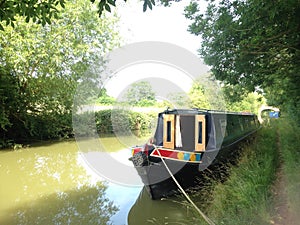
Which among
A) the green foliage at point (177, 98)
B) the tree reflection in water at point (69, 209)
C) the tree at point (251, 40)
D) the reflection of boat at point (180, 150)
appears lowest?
the tree reflection in water at point (69, 209)

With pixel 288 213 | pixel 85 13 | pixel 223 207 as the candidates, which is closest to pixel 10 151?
pixel 85 13

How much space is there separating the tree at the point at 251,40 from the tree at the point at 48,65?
23.0 ft

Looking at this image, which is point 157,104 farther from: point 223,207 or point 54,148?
point 223,207

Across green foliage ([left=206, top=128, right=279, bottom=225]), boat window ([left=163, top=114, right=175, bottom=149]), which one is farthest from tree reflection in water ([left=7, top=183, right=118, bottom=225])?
green foliage ([left=206, top=128, right=279, bottom=225])

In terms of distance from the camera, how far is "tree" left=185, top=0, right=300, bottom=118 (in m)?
4.26

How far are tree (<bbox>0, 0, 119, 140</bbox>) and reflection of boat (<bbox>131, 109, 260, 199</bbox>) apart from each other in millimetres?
7402

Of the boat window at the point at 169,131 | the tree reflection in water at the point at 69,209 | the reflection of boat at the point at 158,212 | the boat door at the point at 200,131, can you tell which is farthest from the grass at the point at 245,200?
the tree reflection in water at the point at 69,209

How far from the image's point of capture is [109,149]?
12.8 meters

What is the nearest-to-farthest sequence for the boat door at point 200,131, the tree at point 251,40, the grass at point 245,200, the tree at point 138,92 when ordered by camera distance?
1. the grass at point 245,200
2. the tree at point 251,40
3. the boat door at point 200,131
4. the tree at point 138,92

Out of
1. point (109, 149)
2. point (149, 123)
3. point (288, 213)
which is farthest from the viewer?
point (149, 123)

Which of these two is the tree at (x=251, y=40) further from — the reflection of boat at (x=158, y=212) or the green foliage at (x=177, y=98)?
the reflection of boat at (x=158, y=212)

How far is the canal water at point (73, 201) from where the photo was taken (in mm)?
4457

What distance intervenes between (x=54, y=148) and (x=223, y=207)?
1008 cm

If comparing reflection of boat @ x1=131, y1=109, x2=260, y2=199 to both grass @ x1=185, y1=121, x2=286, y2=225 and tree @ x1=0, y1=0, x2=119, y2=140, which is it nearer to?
grass @ x1=185, y1=121, x2=286, y2=225
